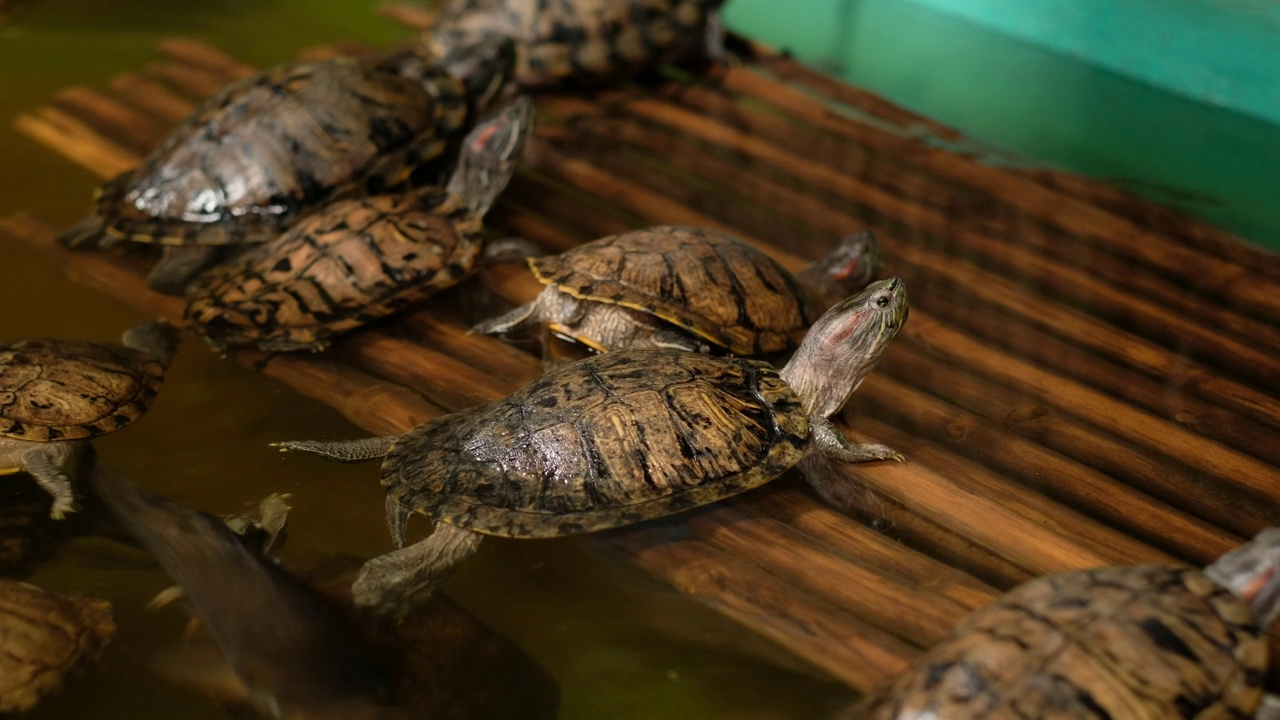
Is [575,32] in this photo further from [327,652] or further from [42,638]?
[42,638]

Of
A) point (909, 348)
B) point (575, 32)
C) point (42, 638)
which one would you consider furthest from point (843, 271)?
point (42, 638)

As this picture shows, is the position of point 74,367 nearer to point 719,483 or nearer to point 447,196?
point 447,196

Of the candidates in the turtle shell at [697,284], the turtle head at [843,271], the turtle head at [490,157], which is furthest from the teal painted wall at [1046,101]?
the turtle head at [490,157]

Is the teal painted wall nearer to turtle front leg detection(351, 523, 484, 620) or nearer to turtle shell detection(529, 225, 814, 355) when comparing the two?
turtle shell detection(529, 225, 814, 355)

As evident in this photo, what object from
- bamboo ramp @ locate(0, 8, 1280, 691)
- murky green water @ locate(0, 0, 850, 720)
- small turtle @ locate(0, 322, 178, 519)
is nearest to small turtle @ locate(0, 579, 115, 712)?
murky green water @ locate(0, 0, 850, 720)

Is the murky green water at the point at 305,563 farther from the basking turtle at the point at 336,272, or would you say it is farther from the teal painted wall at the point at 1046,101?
the teal painted wall at the point at 1046,101

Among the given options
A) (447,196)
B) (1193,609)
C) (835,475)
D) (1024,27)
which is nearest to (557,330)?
(447,196)
